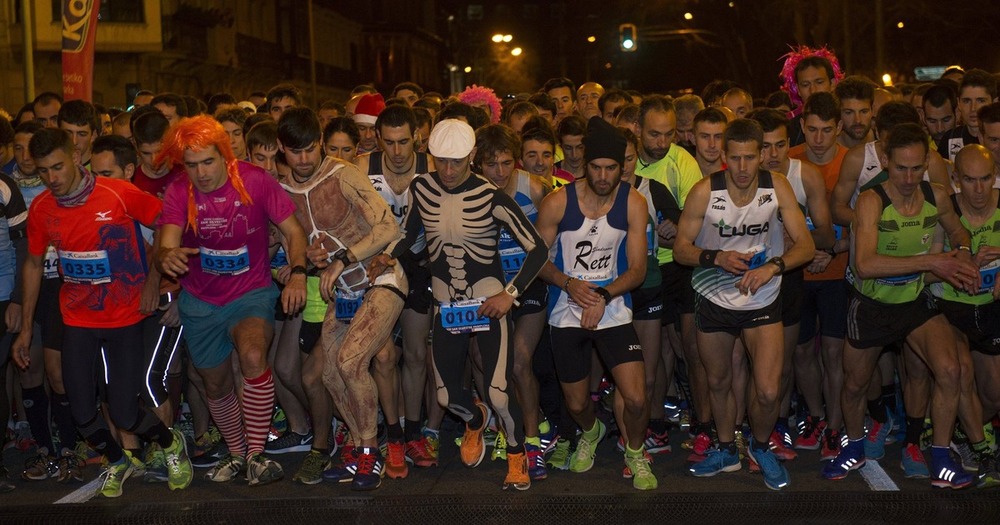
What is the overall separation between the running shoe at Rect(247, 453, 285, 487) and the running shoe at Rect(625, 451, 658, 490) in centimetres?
223

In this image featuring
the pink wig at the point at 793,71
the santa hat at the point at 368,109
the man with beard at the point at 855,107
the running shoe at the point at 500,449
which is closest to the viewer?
the running shoe at the point at 500,449

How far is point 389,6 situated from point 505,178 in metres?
81.6

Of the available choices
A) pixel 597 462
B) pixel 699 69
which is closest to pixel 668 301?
pixel 597 462

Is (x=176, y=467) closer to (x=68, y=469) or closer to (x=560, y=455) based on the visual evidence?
(x=68, y=469)

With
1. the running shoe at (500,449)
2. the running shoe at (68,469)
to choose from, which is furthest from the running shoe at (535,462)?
the running shoe at (68,469)

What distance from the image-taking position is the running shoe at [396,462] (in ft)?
25.0

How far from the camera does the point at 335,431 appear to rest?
27.9 ft

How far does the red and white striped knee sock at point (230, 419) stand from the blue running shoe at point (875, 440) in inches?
161

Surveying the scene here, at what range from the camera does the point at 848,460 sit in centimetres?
732

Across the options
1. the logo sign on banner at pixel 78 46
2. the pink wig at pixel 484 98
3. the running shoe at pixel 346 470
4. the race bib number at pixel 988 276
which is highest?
the logo sign on banner at pixel 78 46

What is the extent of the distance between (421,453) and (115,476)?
1972 millimetres

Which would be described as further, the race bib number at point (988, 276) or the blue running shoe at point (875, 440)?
the blue running shoe at point (875, 440)

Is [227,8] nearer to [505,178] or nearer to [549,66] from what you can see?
[505,178]

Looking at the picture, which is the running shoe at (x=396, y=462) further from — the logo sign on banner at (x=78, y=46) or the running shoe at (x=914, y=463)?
the logo sign on banner at (x=78, y=46)
